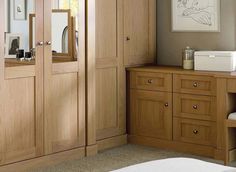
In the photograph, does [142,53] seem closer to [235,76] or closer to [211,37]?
[211,37]

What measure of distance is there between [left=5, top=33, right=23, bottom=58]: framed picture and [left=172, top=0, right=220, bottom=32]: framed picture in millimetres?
1916

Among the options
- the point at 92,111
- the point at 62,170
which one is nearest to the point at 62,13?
the point at 92,111

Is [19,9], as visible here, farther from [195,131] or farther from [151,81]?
[195,131]

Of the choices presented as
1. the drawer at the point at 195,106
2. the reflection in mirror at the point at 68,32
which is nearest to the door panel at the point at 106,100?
the reflection in mirror at the point at 68,32

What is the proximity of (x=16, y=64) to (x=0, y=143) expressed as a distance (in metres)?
0.64

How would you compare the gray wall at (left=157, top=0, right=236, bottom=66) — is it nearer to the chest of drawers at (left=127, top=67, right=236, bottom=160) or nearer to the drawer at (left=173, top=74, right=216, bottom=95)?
the chest of drawers at (left=127, top=67, right=236, bottom=160)

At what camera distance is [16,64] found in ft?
14.8

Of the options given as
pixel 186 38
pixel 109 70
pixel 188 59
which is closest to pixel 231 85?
pixel 188 59

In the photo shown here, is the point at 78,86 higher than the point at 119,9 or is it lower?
lower

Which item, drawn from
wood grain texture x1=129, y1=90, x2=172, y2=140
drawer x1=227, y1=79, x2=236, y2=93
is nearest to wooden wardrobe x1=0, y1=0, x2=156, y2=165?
wood grain texture x1=129, y1=90, x2=172, y2=140

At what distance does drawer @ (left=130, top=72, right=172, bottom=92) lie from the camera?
541 centimetres

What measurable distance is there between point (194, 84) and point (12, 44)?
5.74ft

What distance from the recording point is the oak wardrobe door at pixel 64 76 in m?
4.79

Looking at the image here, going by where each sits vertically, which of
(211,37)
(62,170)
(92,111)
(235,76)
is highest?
(211,37)
